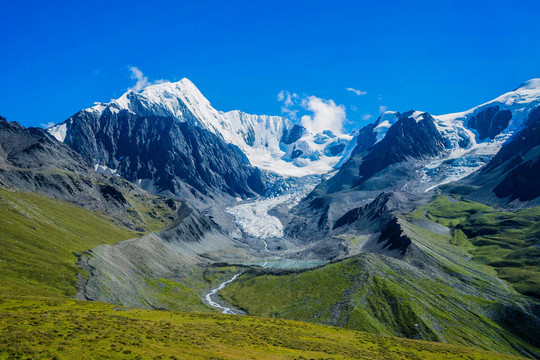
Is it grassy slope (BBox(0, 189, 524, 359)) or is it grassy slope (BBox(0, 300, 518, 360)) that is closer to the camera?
grassy slope (BBox(0, 300, 518, 360))

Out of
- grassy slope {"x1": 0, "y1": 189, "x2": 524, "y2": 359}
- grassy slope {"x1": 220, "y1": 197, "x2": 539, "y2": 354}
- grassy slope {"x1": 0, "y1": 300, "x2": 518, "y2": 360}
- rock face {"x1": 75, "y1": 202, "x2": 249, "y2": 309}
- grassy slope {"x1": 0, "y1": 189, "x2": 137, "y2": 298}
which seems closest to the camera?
grassy slope {"x1": 0, "y1": 300, "x2": 518, "y2": 360}

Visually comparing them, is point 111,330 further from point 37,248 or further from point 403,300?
point 403,300

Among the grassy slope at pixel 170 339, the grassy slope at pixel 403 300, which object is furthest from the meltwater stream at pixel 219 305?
the grassy slope at pixel 170 339

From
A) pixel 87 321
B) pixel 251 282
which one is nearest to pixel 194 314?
pixel 87 321

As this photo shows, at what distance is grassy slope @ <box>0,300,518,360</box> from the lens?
39094 mm

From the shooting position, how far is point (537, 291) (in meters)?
159

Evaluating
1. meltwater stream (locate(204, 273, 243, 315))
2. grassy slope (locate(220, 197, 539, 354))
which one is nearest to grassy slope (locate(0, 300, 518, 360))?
grassy slope (locate(220, 197, 539, 354))

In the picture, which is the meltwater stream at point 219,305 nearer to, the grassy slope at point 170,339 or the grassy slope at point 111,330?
the grassy slope at point 111,330

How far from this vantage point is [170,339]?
4941 centimetres

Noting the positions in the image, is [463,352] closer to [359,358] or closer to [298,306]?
[359,358]

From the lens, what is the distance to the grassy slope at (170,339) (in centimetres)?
3909

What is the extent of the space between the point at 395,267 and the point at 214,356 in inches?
5193

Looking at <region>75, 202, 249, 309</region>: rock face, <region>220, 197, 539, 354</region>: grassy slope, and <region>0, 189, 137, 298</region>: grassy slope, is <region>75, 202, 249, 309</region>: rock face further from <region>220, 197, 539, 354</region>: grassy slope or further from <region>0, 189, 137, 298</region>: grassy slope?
<region>220, 197, 539, 354</region>: grassy slope

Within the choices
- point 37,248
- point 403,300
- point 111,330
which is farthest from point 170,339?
point 403,300
